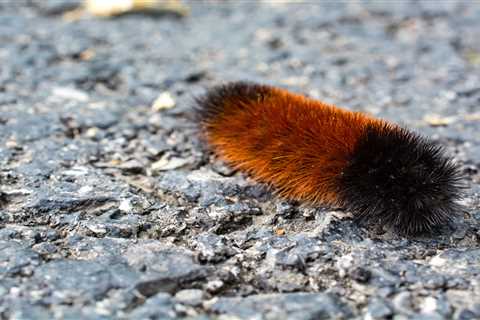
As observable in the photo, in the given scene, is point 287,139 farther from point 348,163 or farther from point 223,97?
point 223,97

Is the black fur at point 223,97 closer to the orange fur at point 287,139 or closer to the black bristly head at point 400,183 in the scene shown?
the orange fur at point 287,139

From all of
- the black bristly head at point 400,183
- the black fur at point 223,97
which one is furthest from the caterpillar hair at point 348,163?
the black fur at point 223,97

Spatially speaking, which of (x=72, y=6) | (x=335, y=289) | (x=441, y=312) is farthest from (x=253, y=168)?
(x=72, y=6)

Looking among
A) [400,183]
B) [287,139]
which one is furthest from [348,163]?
[287,139]

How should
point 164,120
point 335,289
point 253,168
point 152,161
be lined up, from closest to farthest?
point 335,289 → point 253,168 → point 152,161 → point 164,120

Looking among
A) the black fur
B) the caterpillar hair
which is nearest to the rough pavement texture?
the caterpillar hair

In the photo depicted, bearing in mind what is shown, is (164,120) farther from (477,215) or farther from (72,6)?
(72,6)

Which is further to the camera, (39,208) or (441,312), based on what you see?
(39,208)

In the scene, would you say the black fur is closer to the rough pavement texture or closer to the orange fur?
the orange fur
